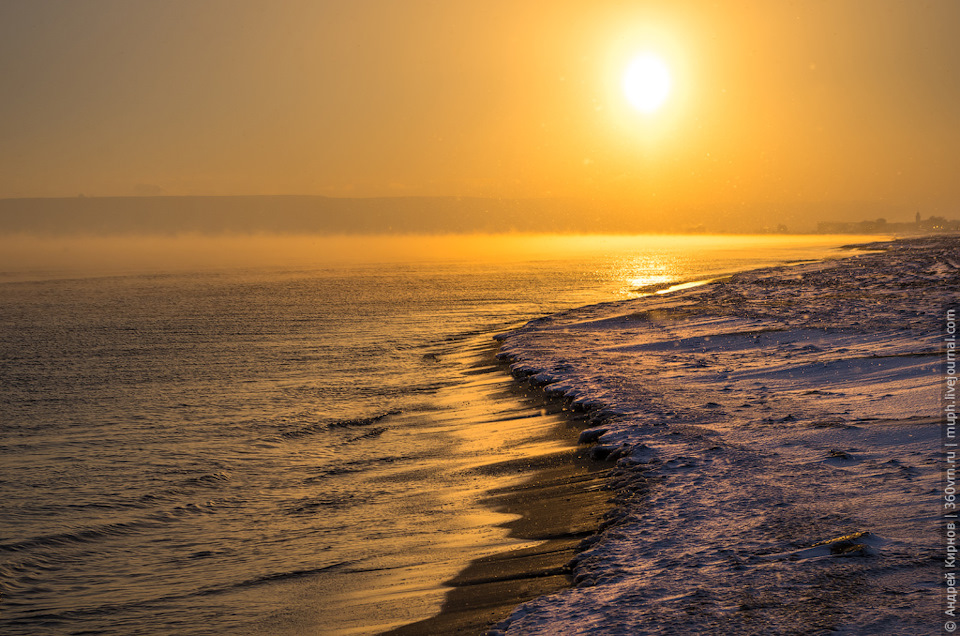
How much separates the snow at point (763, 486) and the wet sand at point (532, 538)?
35 centimetres

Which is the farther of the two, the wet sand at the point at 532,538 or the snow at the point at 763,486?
the wet sand at the point at 532,538

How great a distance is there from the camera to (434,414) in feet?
61.2

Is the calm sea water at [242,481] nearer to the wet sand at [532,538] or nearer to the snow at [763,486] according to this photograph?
the wet sand at [532,538]

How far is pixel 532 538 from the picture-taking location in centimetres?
942

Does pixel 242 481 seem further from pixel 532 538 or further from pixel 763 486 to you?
pixel 763 486

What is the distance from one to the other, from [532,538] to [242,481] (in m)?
6.93

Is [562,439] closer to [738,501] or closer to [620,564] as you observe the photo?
[738,501]

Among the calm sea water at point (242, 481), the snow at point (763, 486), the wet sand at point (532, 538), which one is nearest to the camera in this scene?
the snow at point (763, 486)

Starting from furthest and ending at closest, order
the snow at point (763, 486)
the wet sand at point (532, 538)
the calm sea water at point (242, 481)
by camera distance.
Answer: the calm sea water at point (242, 481) → the wet sand at point (532, 538) → the snow at point (763, 486)

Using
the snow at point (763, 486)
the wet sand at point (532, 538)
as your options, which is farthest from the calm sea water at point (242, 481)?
the snow at point (763, 486)

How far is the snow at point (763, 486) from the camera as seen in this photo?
21.9 ft

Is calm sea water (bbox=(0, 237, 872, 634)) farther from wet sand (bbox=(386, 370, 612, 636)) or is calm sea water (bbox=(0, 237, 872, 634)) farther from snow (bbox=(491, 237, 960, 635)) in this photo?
snow (bbox=(491, 237, 960, 635))

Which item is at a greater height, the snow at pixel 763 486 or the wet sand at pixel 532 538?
the snow at pixel 763 486

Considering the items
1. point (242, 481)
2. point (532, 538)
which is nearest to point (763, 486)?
point (532, 538)
